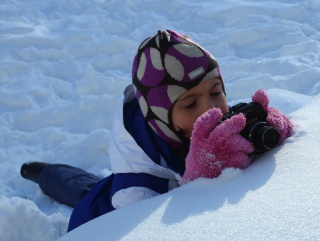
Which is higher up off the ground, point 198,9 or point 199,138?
point 199,138

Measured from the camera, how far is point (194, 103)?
5.60ft

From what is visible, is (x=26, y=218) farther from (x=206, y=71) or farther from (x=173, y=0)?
(x=173, y=0)

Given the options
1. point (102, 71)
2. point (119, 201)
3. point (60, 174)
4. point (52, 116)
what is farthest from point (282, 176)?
point (102, 71)

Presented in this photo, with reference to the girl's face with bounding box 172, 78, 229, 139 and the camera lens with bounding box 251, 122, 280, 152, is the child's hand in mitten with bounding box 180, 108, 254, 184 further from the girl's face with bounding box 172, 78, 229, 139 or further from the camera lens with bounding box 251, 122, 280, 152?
the girl's face with bounding box 172, 78, 229, 139

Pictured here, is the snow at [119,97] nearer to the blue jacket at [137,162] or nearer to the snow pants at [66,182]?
the snow pants at [66,182]

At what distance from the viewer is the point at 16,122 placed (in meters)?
3.11

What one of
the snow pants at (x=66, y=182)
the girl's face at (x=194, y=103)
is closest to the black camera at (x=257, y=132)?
the girl's face at (x=194, y=103)

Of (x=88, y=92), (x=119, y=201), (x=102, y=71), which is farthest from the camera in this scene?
(x=102, y=71)

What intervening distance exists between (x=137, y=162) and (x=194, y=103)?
0.28 m

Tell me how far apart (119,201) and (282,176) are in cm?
64

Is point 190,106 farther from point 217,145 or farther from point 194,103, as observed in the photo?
point 217,145

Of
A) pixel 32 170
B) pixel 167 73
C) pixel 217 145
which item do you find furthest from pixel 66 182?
pixel 217 145

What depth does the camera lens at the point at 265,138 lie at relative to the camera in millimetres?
1337

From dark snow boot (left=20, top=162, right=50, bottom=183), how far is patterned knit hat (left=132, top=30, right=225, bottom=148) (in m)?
0.96
